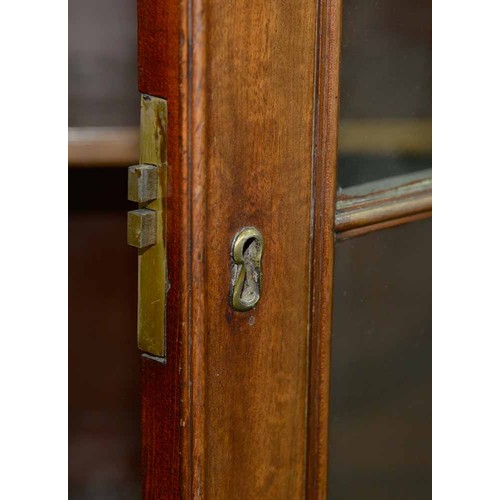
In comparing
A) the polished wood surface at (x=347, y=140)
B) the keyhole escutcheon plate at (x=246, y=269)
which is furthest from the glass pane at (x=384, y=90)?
the keyhole escutcheon plate at (x=246, y=269)

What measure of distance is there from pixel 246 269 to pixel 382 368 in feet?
0.92

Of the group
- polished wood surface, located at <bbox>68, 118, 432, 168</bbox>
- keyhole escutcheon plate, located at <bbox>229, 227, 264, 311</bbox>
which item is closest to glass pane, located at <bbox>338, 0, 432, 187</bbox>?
polished wood surface, located at <bbox>68, 118, 432, 168</bbox>

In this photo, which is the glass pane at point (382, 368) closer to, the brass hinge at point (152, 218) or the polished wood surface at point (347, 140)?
the polished wood surface at point (347, 140)

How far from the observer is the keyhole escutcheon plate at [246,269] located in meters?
0.69

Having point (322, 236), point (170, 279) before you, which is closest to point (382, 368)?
point (322, 236)

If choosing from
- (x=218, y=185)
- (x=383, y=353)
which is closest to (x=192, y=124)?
(x=218, y=185)

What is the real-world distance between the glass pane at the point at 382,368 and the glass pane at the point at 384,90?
67mm

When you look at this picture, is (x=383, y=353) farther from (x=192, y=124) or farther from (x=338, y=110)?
(x=192, y=124)

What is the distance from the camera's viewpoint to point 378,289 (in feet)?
2.96

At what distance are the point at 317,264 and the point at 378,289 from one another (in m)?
0.14

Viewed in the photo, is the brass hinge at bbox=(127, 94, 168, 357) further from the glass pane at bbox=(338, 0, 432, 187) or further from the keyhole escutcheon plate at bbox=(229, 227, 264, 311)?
the glass pane at bbox=(338, 0, 432, 187)

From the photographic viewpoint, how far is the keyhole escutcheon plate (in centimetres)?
69

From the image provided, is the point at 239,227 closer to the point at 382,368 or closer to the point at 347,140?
the point at 347,140

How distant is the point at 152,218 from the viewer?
662 mm
